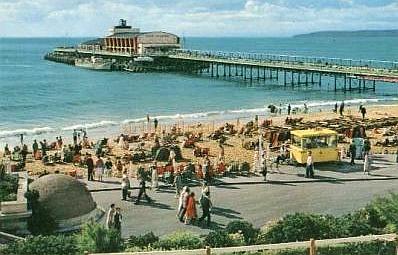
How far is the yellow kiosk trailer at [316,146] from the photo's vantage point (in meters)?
22.1

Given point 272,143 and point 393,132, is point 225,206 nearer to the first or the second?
point 272,143

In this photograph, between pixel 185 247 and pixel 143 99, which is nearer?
→ pixel 185 247

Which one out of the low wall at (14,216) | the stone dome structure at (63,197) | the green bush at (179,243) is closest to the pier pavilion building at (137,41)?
the stone dome structure at (63,197)

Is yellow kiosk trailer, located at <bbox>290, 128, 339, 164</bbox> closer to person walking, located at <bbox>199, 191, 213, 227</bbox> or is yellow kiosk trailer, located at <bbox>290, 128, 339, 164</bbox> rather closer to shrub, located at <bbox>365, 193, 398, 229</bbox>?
person walking, located at <bbox>199, 191, 213, 227</bbox>

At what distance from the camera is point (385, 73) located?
58.8 metres

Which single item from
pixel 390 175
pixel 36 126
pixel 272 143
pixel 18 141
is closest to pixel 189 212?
pixel 390 175

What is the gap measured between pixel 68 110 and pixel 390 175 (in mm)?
39636

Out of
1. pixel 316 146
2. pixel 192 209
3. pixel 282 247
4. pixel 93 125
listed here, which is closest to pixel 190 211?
pixel 192 209

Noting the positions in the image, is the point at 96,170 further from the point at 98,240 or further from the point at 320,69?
the point at 320,69

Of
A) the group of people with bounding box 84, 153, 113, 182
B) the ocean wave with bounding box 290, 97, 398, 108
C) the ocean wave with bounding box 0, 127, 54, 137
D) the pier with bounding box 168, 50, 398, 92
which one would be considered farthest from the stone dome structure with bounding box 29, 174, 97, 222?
the pier with bounding box 168, 50, 398, 92

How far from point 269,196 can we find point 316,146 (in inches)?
203

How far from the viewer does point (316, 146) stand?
882 inches

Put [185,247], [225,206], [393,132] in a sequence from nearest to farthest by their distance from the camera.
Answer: [185,247] < [225,206] < [393,132]

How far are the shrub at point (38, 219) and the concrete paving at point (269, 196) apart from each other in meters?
1.56
